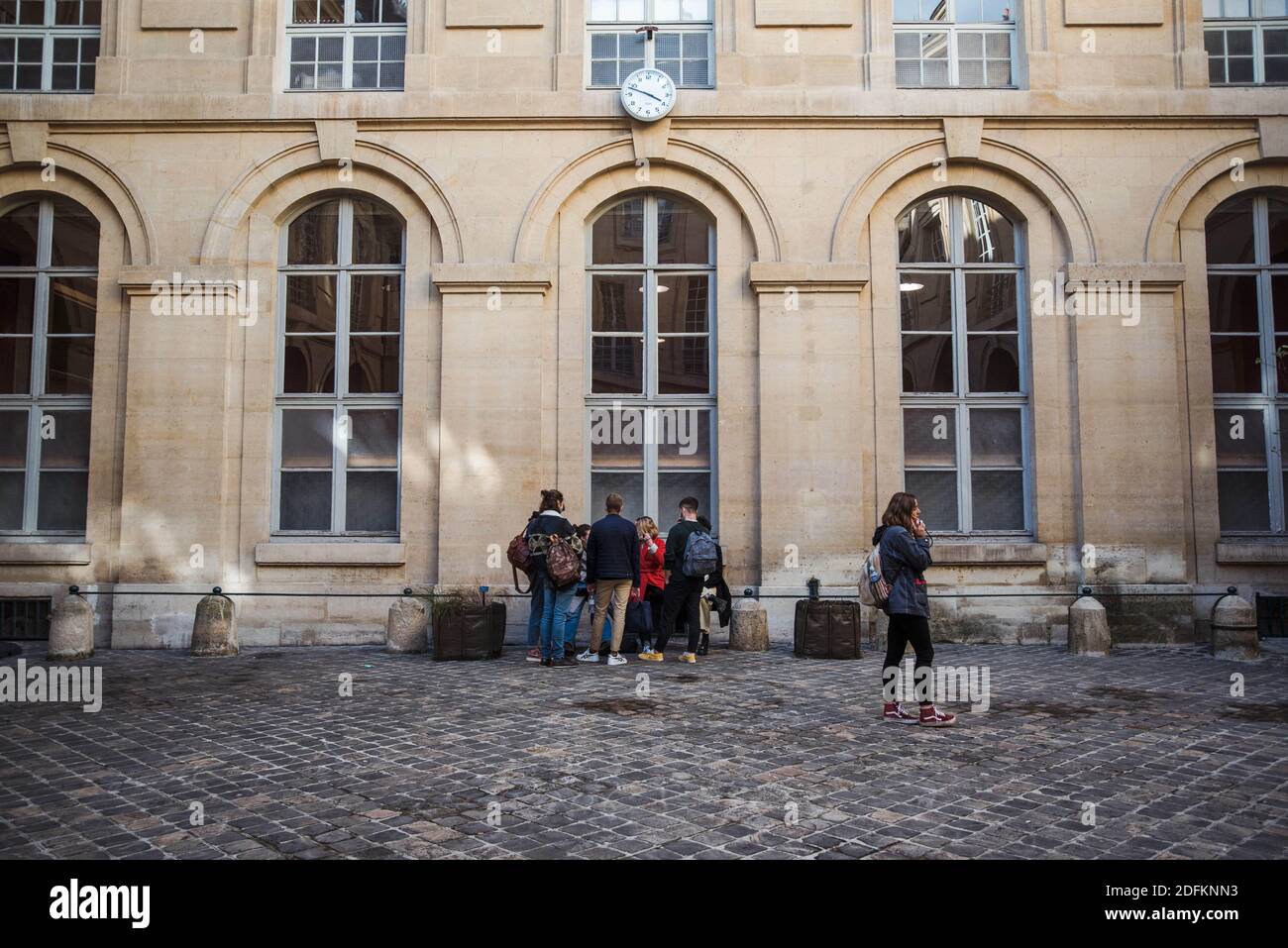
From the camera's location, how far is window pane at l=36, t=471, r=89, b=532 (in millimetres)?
12781

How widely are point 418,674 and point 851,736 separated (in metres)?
4.97

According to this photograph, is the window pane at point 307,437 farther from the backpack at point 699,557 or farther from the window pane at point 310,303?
the backpack at point 699,557

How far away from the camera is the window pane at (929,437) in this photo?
12.7m

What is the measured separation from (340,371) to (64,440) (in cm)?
400

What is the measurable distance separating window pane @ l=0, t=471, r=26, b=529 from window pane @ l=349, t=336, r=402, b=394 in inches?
190

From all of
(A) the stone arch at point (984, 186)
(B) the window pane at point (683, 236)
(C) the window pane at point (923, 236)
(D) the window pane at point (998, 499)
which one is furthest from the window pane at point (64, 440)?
(D) the window pane at point (998, 499)

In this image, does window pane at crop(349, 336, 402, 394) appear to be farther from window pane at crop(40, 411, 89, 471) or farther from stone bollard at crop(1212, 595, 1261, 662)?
stone bollard at crop(1212, 595, 1261, 662)

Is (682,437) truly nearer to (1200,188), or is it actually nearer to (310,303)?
(310,303)

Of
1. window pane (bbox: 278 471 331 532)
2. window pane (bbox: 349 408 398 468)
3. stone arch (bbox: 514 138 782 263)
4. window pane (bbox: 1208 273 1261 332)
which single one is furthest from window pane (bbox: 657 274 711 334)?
window pane (bbox: 1208 273 1261 332)

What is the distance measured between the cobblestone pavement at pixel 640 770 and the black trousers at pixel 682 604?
105 centimetres

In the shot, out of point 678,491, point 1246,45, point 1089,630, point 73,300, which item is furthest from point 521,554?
point 1246,45

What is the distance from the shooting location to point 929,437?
12.8m

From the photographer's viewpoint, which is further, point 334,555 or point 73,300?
point 73,300

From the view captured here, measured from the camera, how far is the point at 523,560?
10562 mm
